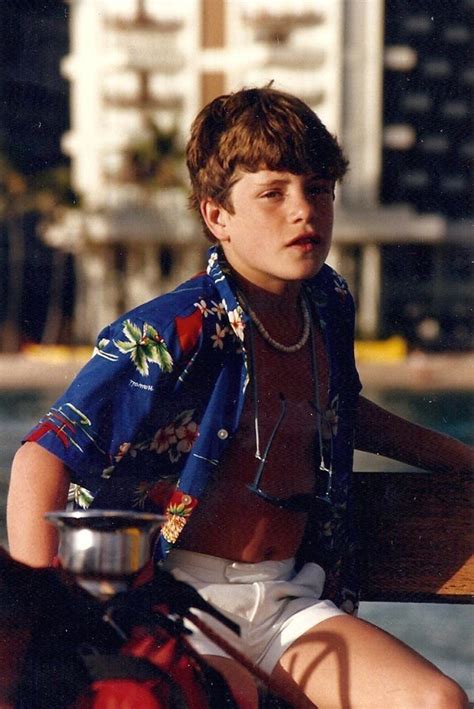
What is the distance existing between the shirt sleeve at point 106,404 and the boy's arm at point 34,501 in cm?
2

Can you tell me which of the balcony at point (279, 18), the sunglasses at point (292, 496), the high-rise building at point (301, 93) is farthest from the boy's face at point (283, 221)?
the balcony at point (279, 18)

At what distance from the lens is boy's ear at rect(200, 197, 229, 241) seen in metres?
2.12

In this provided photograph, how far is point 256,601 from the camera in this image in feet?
6.50

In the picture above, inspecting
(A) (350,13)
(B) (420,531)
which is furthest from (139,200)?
(B) (420,531)

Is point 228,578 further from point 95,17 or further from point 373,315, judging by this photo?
point 95,17

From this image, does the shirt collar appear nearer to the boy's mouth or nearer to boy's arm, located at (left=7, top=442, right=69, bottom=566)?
the boy's mouth

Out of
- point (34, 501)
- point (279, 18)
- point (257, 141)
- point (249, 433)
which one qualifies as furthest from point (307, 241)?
point (279, 18)

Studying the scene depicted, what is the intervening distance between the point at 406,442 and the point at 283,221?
0.52m

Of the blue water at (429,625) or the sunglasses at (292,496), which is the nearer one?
the sunglasses at (292,496)

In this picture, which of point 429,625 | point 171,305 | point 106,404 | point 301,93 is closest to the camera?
point 106,404

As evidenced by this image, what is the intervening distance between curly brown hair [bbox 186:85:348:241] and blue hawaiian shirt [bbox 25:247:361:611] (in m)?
0.14

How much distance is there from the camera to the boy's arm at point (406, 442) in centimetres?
236

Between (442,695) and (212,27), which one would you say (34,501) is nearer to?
(442,695)

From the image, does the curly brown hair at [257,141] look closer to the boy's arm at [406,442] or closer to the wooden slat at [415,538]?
the boy's arm at [406,442]
